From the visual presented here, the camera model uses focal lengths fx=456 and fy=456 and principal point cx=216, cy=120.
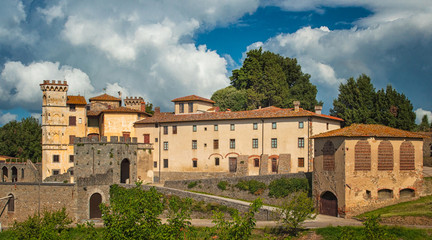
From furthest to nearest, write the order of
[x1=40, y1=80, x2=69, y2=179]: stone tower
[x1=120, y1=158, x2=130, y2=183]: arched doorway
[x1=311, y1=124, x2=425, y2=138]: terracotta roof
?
1. [x1=40, y1=80, x2=69, y2=179]: stone tower
2. [x1=120, y1=158, x2=130, y2=183]: arched doorway
3. [x1=311, y1=124, x2=425, y2=138]: terracotta roof

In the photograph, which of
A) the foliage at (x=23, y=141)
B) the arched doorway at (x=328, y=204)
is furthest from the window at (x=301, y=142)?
the foliage at (x=23, y=141)

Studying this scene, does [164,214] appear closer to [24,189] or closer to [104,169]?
[104,169]

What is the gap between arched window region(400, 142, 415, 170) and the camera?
36.0 m

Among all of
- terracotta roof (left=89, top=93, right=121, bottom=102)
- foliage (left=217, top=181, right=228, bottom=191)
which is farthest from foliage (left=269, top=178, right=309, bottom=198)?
terracotta roof (left=89, top=93, right=121, bottom=102)

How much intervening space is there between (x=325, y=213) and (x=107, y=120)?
30784 millimetres

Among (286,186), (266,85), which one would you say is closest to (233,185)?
(286,186)

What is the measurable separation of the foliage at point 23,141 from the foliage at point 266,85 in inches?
1180

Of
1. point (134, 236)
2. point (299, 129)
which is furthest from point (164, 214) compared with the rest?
point (134, 236)

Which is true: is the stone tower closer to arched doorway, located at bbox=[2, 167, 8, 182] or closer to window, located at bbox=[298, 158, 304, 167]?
arched doorway, located at bbox=[2, 167, 8, 182]

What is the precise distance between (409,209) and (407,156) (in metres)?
5.04

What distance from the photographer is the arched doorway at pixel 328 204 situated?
118ft

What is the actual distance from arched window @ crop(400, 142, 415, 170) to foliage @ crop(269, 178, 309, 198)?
27.5ft

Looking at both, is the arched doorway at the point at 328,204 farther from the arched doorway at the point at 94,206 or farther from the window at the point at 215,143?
the arched doorway at the point at 94,206

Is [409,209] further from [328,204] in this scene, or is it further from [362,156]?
[328,204]
